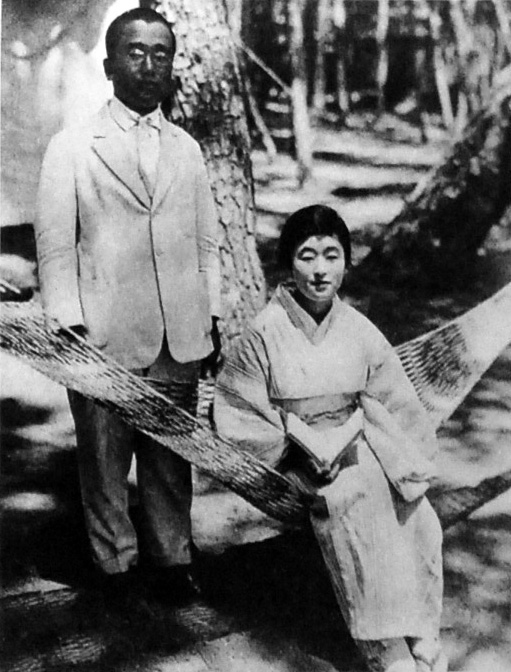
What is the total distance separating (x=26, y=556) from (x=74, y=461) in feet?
0.74

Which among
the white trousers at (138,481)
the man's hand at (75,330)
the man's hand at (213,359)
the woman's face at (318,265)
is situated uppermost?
the woman's face at (318,265)

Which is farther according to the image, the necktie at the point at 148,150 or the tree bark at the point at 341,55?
the tree bark at the point at 341,55

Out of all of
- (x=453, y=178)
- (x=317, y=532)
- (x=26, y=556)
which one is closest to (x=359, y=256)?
(x=453, y=178)

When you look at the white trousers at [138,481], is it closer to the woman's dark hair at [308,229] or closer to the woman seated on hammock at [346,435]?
the woman seated on hammock at [346,435]

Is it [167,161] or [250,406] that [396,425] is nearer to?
[250,406]

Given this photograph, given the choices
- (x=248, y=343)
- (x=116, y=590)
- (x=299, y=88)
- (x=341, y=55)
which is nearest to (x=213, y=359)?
(x=248, y=343)

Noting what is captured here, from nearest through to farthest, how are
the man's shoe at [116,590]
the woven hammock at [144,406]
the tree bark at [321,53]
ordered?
the woven hammock at [144,406] → the man's shoe at [116,590] → the tree bark at [321,53]

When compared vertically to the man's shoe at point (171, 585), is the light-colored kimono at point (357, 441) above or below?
above

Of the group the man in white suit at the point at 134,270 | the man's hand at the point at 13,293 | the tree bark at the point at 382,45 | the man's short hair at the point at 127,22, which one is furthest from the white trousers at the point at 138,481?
the tree bark at the point at 382,45

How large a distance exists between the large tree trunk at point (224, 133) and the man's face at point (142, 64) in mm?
55

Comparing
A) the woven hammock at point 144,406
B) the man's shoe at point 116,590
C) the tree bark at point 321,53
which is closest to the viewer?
the woven hammock at point 144,406

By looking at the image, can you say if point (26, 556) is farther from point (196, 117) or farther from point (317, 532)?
point (196, 117)

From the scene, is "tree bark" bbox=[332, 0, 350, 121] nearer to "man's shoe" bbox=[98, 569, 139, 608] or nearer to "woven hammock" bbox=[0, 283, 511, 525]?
"woven hammock" bbox=[0, 283, 511, 525]

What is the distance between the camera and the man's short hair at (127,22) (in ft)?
6.14
